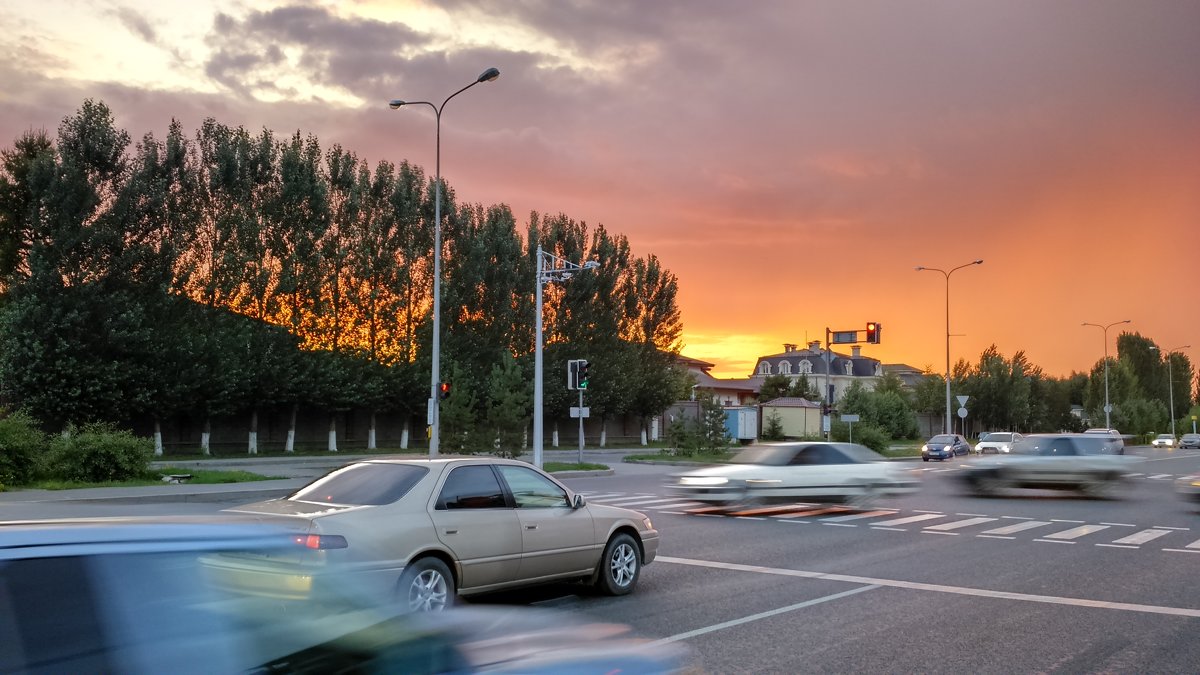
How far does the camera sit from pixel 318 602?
127 inches

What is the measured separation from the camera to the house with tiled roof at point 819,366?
125438mm

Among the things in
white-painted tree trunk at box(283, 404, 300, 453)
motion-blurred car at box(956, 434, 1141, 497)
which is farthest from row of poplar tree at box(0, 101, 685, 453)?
motion-blurred car at box(956, 434, 1141, 497)

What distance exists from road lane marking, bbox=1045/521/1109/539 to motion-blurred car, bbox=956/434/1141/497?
6432 millimetres

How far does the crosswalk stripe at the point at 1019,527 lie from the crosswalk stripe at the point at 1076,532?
618 mm

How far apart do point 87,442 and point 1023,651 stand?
2168 cm

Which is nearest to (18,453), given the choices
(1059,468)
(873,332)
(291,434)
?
(291,434)

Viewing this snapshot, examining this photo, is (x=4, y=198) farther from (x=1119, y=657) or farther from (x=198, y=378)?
(x=1119, y=657)

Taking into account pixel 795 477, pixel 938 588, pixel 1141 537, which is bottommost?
pixel 1141 537

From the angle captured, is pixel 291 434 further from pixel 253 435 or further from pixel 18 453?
pixel 18 453

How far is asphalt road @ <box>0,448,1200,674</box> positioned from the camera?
7.17m

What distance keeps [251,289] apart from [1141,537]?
38.8m

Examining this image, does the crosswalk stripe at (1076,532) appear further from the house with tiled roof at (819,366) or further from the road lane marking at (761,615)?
the house with tiled roof at (819,366)

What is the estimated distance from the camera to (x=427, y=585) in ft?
A: 25.4

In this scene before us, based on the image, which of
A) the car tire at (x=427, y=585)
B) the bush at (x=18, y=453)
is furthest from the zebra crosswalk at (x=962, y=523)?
the bush at (x=18, y=453)
